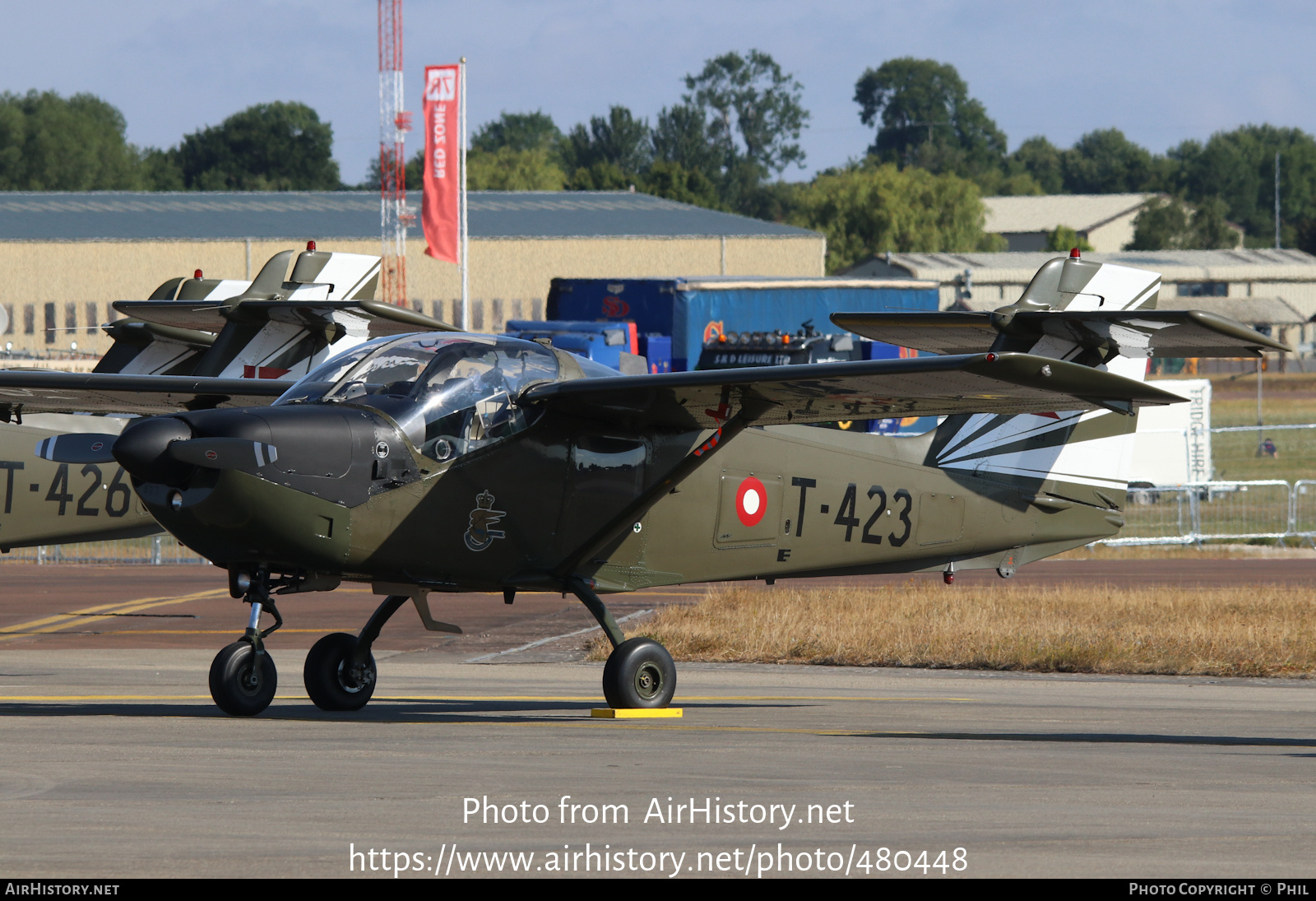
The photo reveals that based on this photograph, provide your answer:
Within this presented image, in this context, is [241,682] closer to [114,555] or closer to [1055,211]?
[114,555]

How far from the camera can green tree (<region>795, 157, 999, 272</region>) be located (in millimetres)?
118312

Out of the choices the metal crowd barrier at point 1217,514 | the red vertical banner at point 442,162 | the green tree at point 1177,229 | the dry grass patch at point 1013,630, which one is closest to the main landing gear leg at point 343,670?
the dry grass patch at point 1013,630

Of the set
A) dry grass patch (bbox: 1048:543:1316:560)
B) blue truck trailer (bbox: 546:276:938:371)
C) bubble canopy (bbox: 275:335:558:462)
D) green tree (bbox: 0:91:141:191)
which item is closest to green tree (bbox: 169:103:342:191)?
green tree (bbox: 0:91:141:191)

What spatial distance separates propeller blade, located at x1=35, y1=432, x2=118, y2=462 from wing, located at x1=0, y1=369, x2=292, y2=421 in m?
1.39

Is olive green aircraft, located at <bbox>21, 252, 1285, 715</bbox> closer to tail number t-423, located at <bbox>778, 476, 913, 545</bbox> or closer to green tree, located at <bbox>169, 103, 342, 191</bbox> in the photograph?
tail number t-423, located at <bbox>778, 476, 913, 545</bbox>

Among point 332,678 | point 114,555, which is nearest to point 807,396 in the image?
point 332,678

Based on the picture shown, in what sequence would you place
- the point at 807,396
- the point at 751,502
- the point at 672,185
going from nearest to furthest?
1. the point at 807,396
2. the point at 751,502
3. the point at 672,185

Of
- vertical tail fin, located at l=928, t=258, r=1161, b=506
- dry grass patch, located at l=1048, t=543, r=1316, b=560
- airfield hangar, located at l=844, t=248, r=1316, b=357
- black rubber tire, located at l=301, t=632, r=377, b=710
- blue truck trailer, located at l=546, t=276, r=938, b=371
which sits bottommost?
dry grass patch, located at l=1048, t=543, r=1316, b=560

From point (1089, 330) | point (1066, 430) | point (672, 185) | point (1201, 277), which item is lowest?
point (1066, 430)

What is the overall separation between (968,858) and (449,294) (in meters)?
62.0

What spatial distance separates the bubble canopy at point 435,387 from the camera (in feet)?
37.2

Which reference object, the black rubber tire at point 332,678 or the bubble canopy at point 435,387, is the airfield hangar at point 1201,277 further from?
the bubble canopy at point 435,387

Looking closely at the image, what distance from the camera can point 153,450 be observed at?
10352mm

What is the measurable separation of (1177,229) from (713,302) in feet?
331
